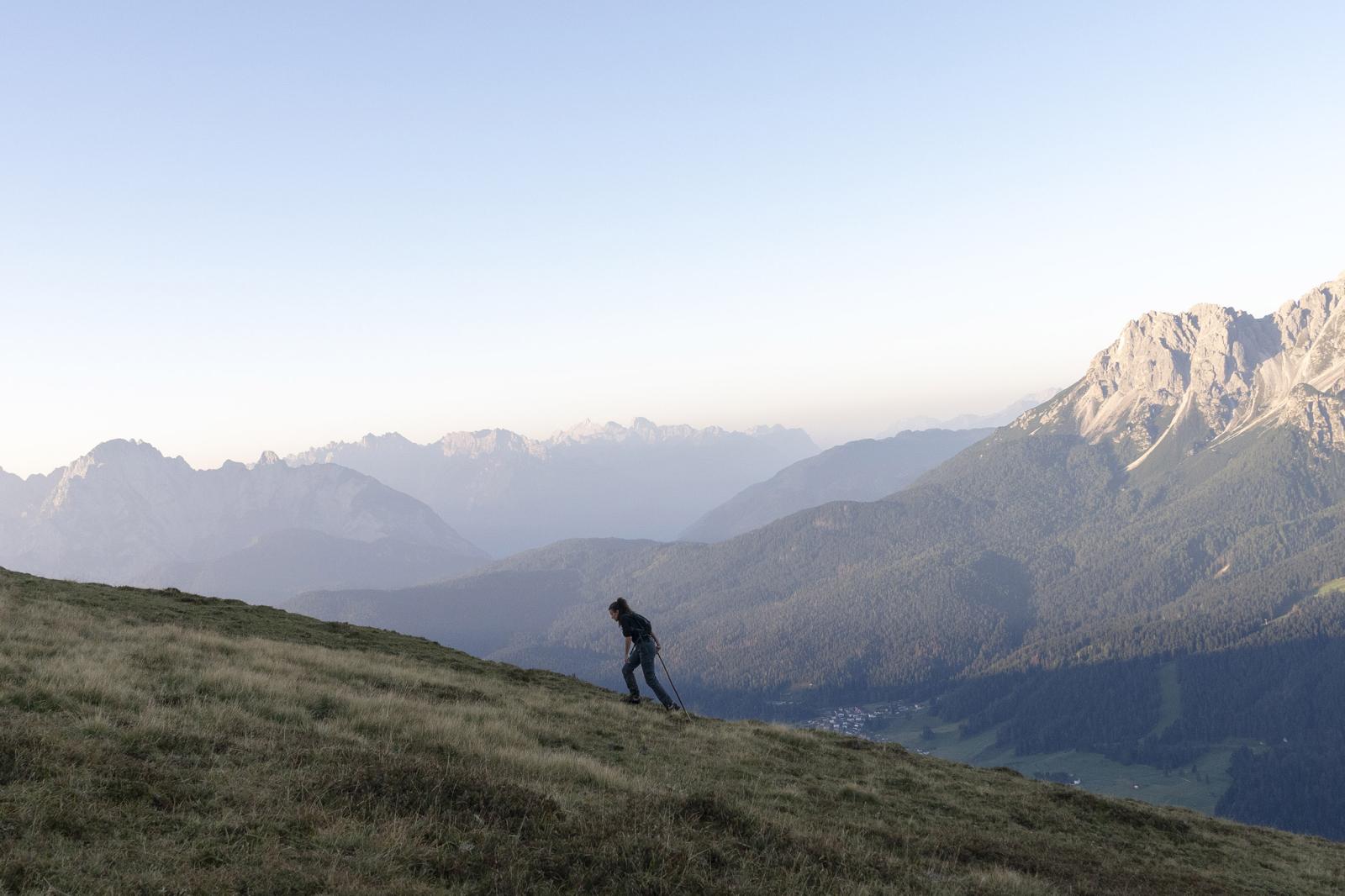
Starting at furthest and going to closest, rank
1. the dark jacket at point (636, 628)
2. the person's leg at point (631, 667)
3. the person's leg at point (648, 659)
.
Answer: the dark jacket at point (636, 628)
the person's leg at point (631, 667)
the person's leg at point (648, 659)

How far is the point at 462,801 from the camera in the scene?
30.3 feet

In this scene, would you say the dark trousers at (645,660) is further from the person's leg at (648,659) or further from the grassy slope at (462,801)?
the grassy slope at (462,801)

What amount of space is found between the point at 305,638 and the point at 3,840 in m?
23.7

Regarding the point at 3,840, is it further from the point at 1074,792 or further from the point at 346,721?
the point at 1074,792

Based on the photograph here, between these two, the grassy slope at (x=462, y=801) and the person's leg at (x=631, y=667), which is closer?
the grassy slope at (x=462, y=801)

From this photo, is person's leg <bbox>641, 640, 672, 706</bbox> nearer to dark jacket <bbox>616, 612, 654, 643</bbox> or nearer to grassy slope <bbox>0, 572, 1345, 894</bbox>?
dark jacket <bbox>616, 612, 654, 643</bbox>

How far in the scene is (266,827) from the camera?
25.5 ft

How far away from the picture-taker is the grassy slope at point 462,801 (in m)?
7.26

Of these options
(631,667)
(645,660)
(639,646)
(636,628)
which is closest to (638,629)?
(636,628)

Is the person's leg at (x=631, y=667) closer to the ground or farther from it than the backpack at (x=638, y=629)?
closer to the ground

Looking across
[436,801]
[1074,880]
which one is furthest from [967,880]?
[436,801]

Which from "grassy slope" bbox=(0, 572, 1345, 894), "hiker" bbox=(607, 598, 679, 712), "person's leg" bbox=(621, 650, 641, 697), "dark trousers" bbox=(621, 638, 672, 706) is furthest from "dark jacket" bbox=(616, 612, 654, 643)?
"grassy slope" bbox=(0, 572, 1345, 894)

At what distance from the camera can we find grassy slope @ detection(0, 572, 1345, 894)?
23.8 feet

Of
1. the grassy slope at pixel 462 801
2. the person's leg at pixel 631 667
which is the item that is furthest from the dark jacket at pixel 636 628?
the grassy slope at pixel 462 801
